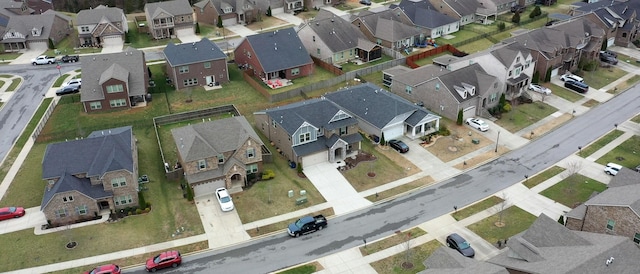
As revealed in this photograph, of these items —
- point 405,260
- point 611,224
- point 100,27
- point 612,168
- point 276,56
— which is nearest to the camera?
point 611,224

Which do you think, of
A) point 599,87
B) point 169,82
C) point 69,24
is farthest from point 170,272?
point 69,24

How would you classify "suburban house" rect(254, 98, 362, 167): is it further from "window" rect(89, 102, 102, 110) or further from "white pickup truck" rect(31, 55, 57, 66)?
"white pickup truck" rect(31, 55, 57, 66)

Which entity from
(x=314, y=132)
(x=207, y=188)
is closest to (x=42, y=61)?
(x=207, y=188)

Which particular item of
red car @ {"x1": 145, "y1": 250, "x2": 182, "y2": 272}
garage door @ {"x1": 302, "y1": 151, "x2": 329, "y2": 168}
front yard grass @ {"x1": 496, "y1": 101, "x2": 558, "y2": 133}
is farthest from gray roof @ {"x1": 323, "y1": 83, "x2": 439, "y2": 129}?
red car @ {"x1": 145, "y1": 250, "x2": 182, "y2": 272}

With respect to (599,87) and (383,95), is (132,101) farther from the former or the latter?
(599,87)

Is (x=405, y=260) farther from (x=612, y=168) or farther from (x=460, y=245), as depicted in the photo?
(x=612, y=168)

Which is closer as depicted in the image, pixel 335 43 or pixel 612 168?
pixel 612 168

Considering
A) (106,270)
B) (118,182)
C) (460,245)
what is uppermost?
(118,182)

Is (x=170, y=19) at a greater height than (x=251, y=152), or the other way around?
(x=170, y=19)
